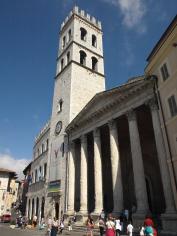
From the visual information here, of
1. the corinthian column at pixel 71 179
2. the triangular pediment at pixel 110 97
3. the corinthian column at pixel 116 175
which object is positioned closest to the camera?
the corinthian column at pixel 116 175

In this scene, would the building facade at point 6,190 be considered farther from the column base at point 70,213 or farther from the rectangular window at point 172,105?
the rectangular window at point 172,105

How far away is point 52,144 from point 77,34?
1756cm

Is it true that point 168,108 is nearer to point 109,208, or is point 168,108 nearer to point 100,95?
point 100,95

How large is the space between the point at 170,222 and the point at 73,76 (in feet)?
72.4

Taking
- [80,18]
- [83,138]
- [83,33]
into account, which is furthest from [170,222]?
[80,18]

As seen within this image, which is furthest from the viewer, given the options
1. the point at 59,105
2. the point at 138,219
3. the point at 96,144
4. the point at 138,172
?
the point at 59,105

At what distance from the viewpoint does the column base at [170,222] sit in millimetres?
12679

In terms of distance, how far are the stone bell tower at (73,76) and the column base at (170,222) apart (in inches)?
534

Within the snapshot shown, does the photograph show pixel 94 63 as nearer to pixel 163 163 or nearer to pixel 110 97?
pixel 110 97

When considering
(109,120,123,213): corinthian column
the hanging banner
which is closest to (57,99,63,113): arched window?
the hanging banner

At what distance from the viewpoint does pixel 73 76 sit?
3052cm

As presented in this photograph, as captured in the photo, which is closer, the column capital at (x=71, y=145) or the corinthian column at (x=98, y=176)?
the corinthian column at (x=98, y=176)

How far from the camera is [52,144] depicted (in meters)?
29.8

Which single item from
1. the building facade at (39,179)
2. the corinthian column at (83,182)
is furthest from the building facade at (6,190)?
the corinthian column at (83,182)
